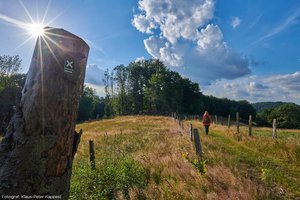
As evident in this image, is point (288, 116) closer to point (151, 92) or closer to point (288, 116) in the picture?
point (288, 116)

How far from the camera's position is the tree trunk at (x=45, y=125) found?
7.47 ft

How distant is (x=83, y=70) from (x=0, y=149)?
1.10 m

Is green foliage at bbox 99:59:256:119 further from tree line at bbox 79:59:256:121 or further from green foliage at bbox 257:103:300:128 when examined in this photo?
green foliage at bbox 257:103:300:128

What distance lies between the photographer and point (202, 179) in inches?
218

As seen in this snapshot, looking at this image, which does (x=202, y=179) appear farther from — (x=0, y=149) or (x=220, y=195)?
(x=0, y=149)

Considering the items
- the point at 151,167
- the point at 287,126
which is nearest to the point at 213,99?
the point at 287,126

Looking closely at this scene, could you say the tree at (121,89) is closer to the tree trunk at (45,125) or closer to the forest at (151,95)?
the forest at (151,95)

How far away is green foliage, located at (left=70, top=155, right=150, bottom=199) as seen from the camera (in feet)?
18.2

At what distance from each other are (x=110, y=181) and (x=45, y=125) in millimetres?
4257

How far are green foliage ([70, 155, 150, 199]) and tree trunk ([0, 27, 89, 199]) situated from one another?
3071mm

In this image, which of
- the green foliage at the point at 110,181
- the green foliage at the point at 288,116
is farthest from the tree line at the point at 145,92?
the green foliage at the point at 110,181

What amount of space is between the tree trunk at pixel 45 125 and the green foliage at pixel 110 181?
307 centimetres

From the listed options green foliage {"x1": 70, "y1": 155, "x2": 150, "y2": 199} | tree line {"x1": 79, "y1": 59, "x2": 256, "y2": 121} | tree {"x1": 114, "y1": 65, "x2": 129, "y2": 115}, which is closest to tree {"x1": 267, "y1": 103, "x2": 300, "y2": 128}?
tree line {"x1": 79, "y1": 59, "x2": 256, "y2": 121}

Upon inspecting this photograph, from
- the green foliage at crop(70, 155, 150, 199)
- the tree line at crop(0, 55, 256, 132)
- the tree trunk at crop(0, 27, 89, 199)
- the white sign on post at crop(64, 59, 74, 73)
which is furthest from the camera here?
the tree line at crop(0, 55, 256, 132)
